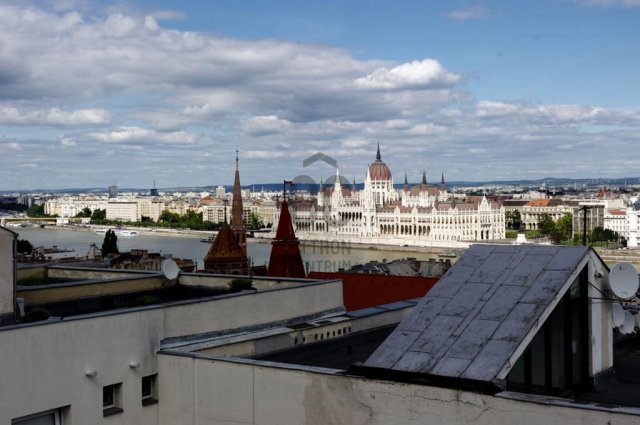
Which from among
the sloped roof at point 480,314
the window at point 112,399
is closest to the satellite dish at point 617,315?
the sloped roof at point 480,314

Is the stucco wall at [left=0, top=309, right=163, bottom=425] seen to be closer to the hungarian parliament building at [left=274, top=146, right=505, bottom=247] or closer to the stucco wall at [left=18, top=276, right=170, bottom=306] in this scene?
the stucco wall at [left=18, top=276, right=170, bottom=306]

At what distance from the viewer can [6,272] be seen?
4410 mm

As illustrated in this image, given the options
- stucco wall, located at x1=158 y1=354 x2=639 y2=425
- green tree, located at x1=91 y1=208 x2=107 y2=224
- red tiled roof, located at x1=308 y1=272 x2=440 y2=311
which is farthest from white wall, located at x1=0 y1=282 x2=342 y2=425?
green tree, located at x1=91 y1=208 x2=107 y2=224

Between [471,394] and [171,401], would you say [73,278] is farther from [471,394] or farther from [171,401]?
[471,394]

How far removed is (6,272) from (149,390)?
1.05 m

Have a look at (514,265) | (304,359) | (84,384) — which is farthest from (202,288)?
(514,265)

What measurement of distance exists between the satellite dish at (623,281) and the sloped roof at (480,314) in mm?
231

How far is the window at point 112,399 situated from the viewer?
4039 mm

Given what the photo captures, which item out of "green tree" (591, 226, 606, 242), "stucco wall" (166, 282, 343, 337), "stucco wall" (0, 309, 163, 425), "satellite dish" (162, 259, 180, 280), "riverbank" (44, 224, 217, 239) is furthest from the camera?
"riverbank" (44, 224, 217, 239)

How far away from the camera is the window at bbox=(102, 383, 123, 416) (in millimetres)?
4039

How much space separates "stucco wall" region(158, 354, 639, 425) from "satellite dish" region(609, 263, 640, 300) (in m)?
1.07

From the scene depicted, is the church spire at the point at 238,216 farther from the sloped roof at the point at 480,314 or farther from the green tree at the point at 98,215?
the green tree at the point at 98,215

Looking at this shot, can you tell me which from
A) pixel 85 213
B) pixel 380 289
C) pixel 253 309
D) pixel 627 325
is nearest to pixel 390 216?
pixel 380 289

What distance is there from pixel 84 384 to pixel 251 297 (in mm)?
1476
